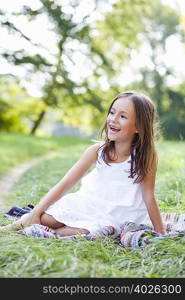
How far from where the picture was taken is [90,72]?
20125 mm

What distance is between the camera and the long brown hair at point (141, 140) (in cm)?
331

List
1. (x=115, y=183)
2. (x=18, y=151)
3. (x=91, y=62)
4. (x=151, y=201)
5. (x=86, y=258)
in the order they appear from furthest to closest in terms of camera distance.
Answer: (x=91, y=62)
(x=18, y=151)
(x=115, y=183)
(x=151, y=201)
(x=86, y=258)

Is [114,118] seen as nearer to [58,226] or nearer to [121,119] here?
[121,119]

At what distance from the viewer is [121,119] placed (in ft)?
10.8

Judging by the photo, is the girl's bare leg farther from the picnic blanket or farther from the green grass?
the green grass

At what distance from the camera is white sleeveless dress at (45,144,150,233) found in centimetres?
328

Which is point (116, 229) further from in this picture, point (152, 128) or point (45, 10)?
point (45, 10)

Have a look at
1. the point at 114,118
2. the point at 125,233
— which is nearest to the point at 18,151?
the point at 114,118

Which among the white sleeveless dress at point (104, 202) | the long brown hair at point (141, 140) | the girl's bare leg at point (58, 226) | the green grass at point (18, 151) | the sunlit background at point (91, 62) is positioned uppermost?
the sunlit background at point (91, 62)

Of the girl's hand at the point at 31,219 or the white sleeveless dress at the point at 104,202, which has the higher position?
the white sleeveless dress at the point at 104,202

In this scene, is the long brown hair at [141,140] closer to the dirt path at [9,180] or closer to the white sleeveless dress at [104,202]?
the white sleeveless dress at [104,202]

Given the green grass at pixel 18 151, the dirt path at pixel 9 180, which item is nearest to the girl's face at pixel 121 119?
the dirt path at pixel 9 180

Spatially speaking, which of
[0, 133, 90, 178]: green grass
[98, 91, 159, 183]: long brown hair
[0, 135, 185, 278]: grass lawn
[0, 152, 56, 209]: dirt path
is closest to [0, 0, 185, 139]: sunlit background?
[0, 133, 90, 178]: green grass

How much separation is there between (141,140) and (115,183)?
0.37m
